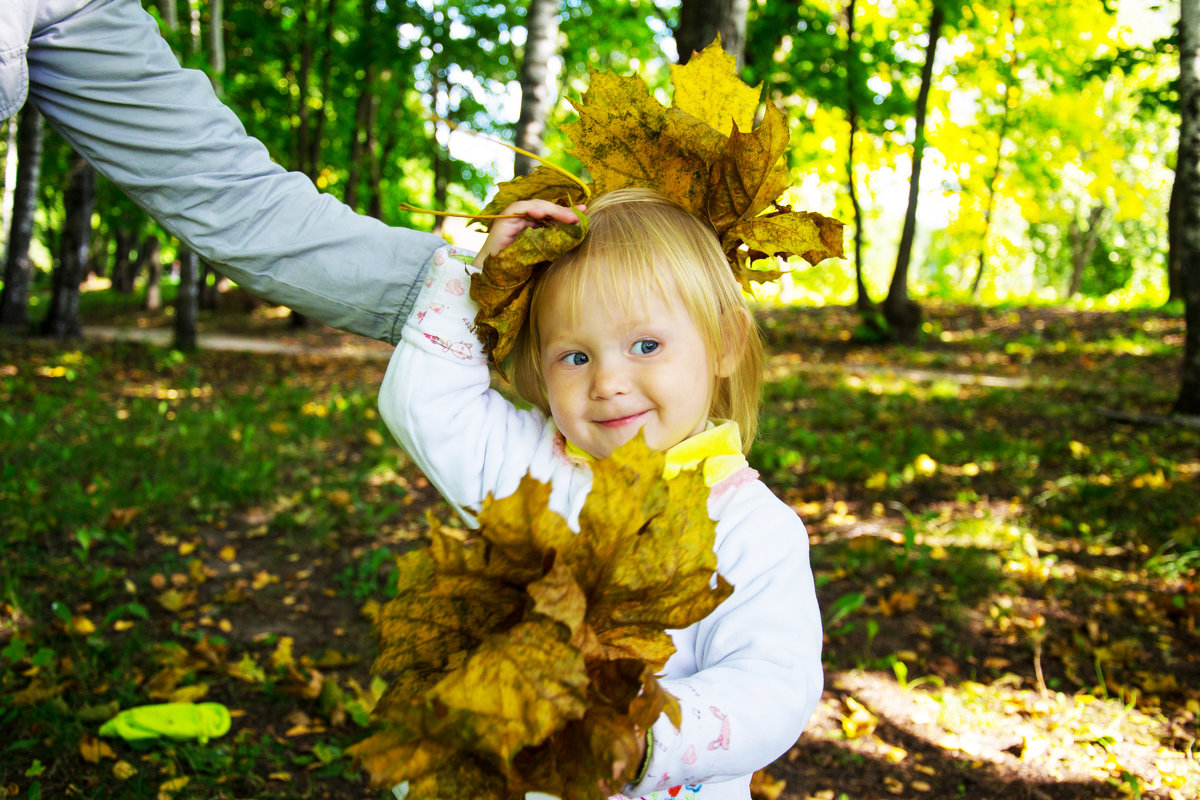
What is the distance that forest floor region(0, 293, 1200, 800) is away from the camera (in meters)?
2.73

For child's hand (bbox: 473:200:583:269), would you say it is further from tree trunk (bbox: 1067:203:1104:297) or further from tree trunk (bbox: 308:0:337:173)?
tree trunk (bbox: 1067:203:1104:297)

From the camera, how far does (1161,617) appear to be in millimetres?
3744

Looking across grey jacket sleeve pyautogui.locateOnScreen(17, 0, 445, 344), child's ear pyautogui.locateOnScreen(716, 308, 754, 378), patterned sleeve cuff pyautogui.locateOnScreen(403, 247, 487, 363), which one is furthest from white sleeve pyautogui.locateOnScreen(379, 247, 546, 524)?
child's ear pyautogui.locateOnScreen(716, 308, 754, 378)

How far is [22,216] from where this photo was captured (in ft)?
33.3

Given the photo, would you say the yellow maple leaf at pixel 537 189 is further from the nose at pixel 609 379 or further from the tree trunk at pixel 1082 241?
the tree trunk at pixel 1082 241

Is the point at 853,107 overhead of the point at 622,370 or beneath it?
overhead

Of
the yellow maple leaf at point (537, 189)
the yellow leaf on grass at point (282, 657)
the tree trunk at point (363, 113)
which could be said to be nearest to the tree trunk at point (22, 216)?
the tree trunk at point (363, 113)

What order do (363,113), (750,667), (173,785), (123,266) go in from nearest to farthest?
(750,667)
(173,785)
(363,113)
(123,266)

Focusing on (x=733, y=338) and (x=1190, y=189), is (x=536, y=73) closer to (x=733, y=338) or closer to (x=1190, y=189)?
(x=733, y=338)

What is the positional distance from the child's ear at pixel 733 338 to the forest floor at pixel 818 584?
1.70 m

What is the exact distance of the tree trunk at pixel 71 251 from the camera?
1061cm

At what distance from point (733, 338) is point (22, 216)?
457 inches

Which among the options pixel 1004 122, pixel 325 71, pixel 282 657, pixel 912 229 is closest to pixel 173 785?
pixel 282 657

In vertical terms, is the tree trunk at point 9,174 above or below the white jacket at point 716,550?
above
